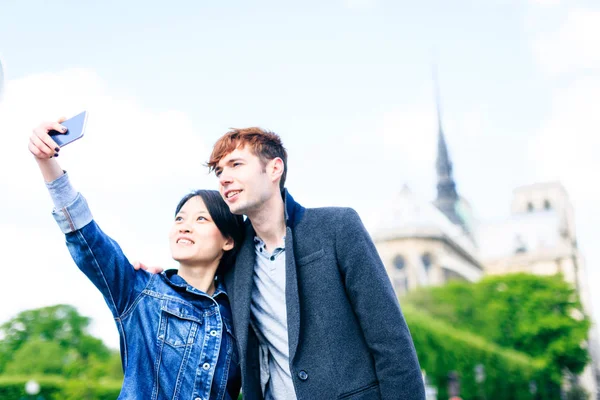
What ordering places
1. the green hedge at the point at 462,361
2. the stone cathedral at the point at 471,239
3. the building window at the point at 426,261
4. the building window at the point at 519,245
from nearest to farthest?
the green hedge at the point at 462,361, the stone cathedral at the point at 471,239, the building window at the point at 426,261, the building window at the point at 519,245

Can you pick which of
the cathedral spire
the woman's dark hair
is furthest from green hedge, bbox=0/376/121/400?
the cathedral spire

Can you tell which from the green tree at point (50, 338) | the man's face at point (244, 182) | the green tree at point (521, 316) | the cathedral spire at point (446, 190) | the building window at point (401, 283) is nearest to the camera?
the man's face at point (244, 182)

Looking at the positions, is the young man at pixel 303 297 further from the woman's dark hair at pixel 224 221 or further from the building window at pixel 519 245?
the building window at pixel 519 245

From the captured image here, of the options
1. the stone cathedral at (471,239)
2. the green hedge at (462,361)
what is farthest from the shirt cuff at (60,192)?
the stone cathedral at (471,239)

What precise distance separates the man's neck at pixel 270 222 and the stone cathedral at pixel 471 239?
158 feet

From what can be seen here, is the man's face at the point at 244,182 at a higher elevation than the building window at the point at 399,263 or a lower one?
lower

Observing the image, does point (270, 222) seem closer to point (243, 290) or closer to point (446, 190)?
point (243, 290)

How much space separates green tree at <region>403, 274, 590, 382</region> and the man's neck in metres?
42.5

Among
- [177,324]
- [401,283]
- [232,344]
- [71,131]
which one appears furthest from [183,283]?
[401,283]

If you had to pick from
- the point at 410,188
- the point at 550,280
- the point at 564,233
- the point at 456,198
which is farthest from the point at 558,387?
the point at 564,233

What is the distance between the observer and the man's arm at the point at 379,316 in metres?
2.40

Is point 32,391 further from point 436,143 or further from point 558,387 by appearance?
point 436,143

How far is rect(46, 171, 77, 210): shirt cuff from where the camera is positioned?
2.49 metres

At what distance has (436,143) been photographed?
243ft
